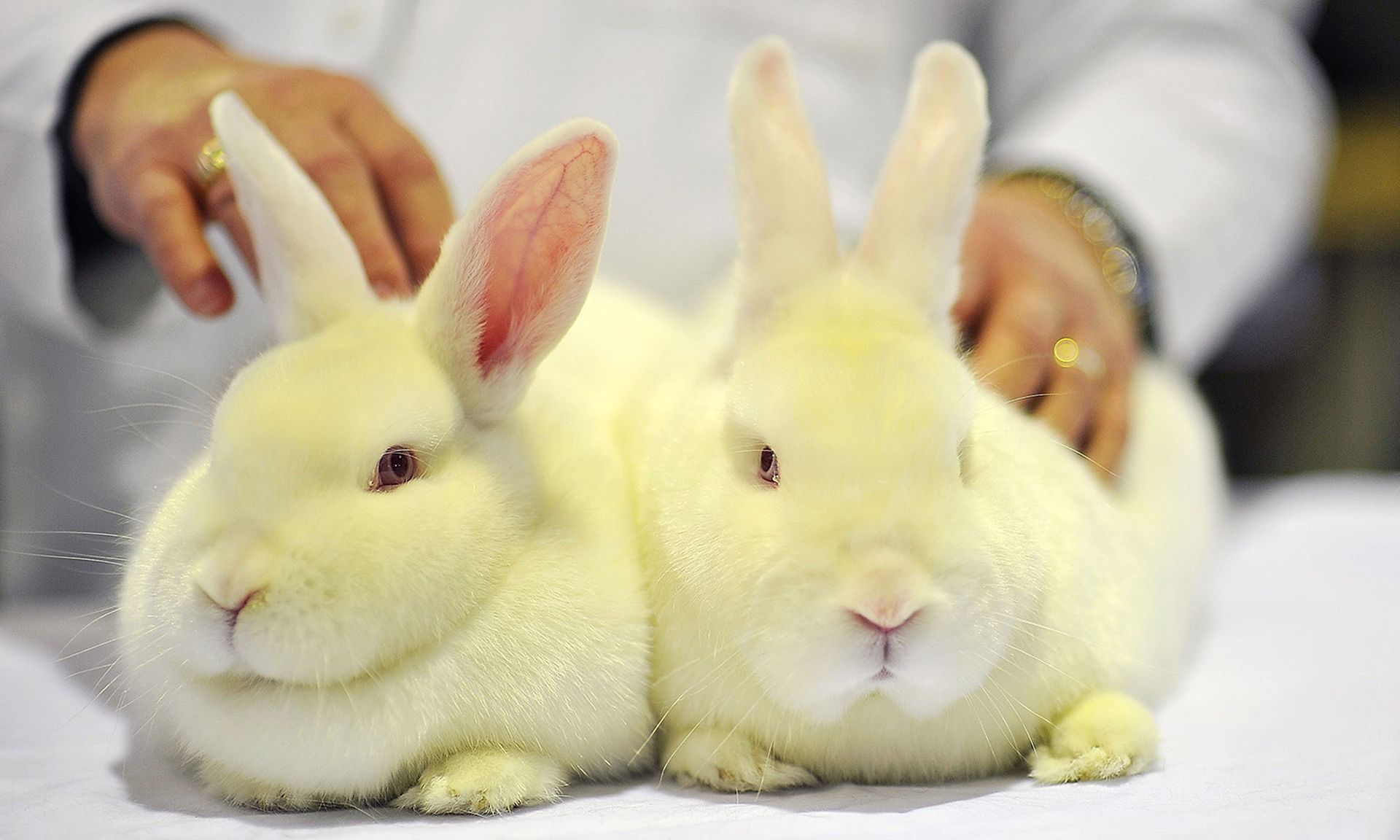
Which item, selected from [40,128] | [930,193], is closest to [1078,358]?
[930,193]

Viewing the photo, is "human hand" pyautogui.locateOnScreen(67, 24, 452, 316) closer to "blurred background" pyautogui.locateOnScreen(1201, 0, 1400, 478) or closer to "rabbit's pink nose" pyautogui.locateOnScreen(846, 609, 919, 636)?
"rabbit's pink nose" pyautogui.locateOnScreen(846, 609, 919, 636)

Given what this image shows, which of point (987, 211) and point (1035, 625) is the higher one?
point (987, 211)

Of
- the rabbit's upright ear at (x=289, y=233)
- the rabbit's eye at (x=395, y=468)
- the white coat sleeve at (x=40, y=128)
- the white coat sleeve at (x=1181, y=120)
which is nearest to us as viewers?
the rabbit's eye at (x=395, y=468)

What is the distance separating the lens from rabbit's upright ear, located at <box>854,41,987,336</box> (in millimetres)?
1073

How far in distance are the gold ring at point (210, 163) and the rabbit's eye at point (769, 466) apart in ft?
2.41

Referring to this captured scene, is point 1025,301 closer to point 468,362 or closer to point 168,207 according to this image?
point 468,362

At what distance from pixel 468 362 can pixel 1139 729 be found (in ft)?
2.34

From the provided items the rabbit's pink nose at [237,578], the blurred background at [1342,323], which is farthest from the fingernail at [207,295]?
the blurred background at [1342,323]

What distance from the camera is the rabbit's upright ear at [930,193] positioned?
3.52 feet

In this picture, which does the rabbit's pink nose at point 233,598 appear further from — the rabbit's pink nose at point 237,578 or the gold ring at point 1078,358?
the gold ring at point 1078,358

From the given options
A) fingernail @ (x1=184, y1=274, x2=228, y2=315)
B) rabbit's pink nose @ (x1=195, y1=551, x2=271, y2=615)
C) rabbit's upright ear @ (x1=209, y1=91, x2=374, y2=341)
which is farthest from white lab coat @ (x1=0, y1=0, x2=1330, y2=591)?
rabbit's pink nose @ (x1=195, y1=551, x2=271, y2=615)

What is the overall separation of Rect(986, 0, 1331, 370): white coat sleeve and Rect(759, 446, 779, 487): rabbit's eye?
1.21 metres

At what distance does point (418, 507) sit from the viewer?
2.99 feet

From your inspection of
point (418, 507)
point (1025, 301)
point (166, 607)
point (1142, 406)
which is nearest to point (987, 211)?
point (1025, 301)
